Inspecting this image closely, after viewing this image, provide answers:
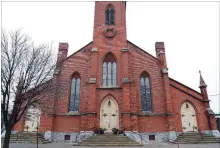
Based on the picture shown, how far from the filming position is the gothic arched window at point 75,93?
22.7 metres

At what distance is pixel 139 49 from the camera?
82.2 feet

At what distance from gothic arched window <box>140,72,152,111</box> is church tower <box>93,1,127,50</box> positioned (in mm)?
4822

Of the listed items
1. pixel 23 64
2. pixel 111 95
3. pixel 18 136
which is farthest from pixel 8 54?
pixel 111 95

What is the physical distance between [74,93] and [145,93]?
831cm

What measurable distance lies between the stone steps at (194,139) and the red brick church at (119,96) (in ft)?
2.63

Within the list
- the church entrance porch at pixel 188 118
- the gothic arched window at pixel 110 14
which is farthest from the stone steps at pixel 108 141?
the gothic arched window at pixel 110 14

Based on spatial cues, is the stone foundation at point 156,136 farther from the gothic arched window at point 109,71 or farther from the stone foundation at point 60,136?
the gothic arched window at point 109,71

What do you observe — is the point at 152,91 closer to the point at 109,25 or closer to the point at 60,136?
the point at 109,25

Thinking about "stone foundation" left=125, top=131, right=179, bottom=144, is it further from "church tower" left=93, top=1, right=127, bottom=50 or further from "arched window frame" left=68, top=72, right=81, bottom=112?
"church tower" left=93, top=1, right=127, bottom=50

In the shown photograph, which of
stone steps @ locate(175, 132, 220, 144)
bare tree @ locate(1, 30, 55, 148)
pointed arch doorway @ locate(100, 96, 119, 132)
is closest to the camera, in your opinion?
bare tree @ locate(1, 30, 55, 148)

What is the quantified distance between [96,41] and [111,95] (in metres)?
7.37

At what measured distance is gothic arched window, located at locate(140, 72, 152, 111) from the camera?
74.3 feet

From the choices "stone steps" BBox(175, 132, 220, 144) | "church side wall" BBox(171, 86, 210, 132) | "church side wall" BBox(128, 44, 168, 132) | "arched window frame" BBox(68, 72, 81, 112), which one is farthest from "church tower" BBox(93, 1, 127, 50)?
"stone steps" BBox(175, 132, 220, 144)

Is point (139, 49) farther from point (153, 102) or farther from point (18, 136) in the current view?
point (18, 136)
